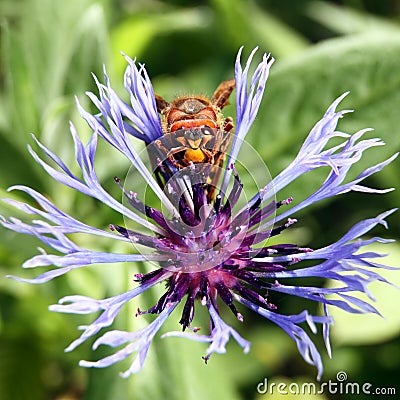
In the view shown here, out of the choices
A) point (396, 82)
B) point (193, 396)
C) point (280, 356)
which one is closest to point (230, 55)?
point (396, 82)

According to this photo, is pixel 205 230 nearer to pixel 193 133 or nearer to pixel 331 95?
pixel 193 133

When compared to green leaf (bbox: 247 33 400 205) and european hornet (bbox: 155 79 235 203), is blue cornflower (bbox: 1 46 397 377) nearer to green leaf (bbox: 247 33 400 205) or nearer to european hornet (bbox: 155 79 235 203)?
european hornet (bbox: 155 79 235 203)

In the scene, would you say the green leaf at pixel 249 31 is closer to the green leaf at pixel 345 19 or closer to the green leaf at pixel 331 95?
the green leaf at pixel 345 19

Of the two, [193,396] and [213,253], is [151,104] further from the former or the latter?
[193,396]

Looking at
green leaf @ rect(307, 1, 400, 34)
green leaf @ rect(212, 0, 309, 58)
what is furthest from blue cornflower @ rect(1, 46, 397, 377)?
green leaf @ rect(307, 1, 400, 34)

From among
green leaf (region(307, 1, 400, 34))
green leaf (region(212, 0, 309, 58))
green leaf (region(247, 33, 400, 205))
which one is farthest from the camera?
green leaf (region(307, 1, 400, 34))

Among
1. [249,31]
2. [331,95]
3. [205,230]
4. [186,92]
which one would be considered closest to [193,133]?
[205,230]

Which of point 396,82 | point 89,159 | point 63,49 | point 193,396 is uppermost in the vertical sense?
point 63,49
